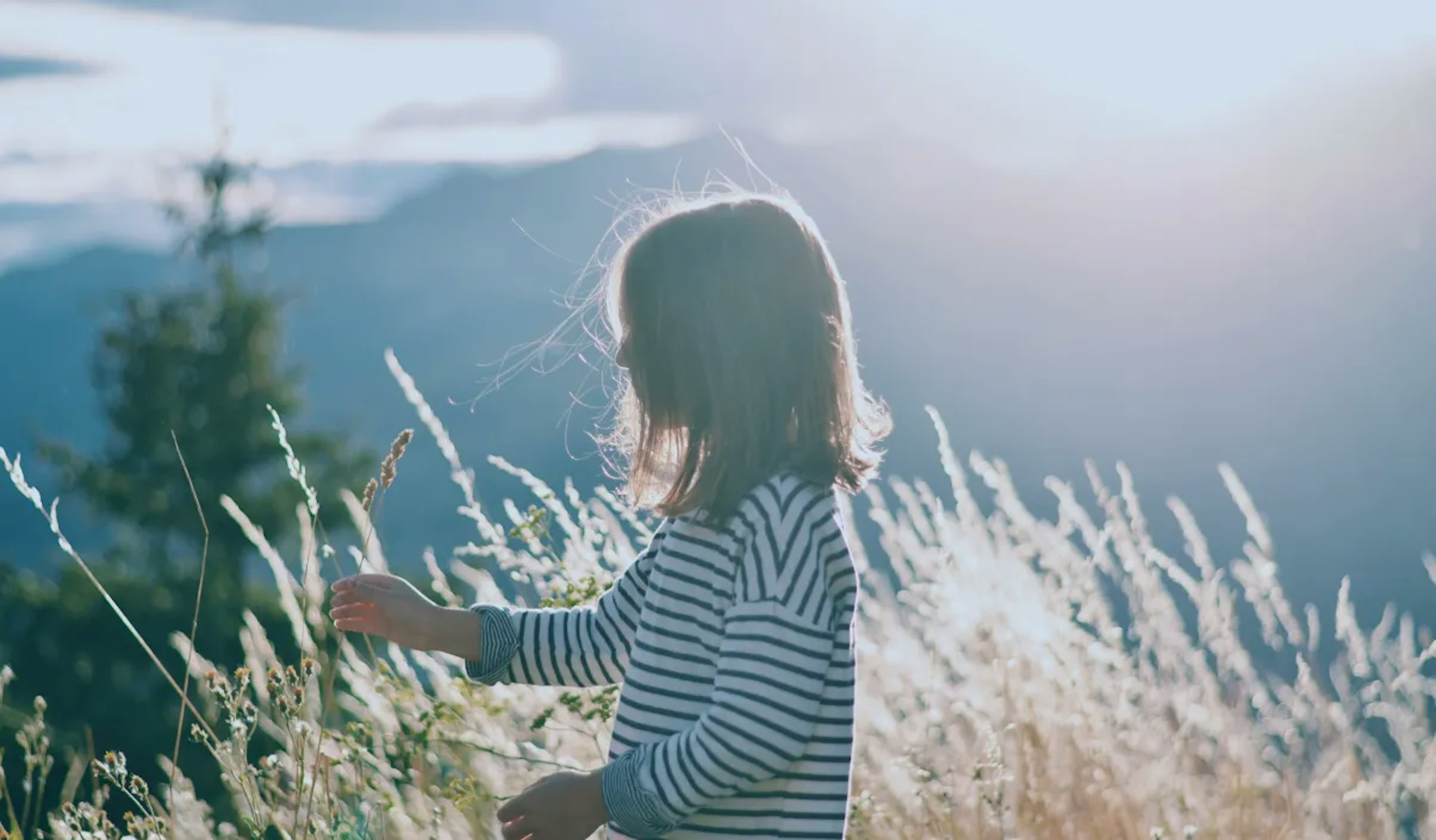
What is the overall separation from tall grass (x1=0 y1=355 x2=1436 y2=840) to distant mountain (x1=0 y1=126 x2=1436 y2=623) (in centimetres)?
4935

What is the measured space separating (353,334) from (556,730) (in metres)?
168

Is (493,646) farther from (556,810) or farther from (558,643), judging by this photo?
(556,810)

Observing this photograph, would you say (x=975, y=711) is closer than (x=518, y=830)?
No

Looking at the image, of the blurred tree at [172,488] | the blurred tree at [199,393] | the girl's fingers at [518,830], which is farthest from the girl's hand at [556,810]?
the blurred tree at [199,393]

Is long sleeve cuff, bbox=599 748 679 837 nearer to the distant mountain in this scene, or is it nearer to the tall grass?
the tall grass

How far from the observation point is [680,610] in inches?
58.7

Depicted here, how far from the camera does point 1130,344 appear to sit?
3652 inches

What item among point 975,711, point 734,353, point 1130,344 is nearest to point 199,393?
point 975,711

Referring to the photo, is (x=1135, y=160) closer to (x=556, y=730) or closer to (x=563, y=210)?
(x=556, y=730)

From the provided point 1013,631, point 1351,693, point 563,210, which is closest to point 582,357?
point 1013,631

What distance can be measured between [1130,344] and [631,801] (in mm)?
96077

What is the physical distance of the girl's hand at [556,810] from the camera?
1354 millimetres

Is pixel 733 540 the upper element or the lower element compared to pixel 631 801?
upper

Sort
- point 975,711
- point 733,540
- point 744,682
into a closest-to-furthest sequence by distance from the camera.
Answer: point 744,682 → point 733,540 → point 975,711
